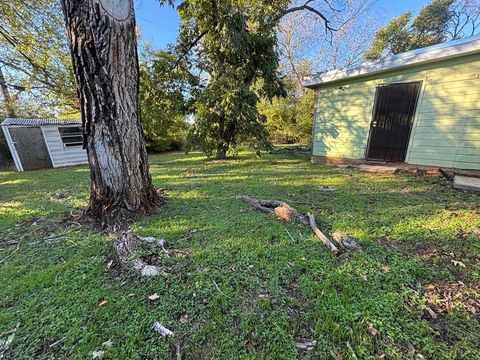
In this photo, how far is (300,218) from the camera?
8.63 ft

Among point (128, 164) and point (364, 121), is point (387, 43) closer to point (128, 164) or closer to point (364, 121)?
point (364, 121)

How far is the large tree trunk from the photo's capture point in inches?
86.7

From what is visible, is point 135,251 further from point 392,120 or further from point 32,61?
point 32,61

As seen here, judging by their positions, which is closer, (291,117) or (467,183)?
(467,183)

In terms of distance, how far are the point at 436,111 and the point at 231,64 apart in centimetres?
573

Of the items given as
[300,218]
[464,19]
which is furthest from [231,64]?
[464,19]

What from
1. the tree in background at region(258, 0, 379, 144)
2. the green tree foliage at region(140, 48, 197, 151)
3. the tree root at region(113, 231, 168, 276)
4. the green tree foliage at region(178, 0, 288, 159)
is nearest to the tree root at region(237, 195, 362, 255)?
the tree root at region(113, 231, 168, 276)

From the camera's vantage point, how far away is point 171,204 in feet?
11.1

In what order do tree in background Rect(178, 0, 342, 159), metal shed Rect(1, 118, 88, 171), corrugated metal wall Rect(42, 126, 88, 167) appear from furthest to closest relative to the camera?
corrugated metal wall Rect(42, 126, 88, 167) → metal shed Rect(1, 118, 88, 171) → tree in background Rect(178, 0, 342, 159)

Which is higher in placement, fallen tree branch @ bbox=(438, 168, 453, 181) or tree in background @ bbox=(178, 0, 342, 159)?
tree in background @ bbox=(178, 0, 342, 159)

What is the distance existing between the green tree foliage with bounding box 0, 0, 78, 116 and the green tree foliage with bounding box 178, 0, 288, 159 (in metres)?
4.97

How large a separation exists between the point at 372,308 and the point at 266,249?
0.93 meters

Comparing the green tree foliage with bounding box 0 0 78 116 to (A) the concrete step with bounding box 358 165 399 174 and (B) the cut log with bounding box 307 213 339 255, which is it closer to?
(B) the cut log with bounding box 307 213 339 255

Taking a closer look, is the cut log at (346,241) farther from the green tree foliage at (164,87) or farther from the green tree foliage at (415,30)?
the green tree foliage at (415,30)
